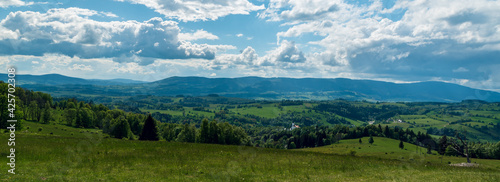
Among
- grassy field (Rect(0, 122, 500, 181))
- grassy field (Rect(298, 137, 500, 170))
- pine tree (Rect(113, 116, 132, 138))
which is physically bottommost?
grassy field (Rect(298, 137, 500, 170))

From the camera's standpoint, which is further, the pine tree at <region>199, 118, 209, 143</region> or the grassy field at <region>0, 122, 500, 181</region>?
the pine tree at <region>199, 118, 209, 143</region>

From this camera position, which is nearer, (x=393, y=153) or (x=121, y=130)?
(x=121, y=130)

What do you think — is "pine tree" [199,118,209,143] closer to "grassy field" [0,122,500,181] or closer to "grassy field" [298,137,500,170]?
"grassy field" [298,137,500,170]

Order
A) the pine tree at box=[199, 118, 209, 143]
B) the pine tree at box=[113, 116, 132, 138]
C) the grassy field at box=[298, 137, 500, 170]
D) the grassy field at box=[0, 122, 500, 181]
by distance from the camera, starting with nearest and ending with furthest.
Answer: the grassy field at box=[0, 122, 500, 181], the grassy field at box=[298, 137, 500, 170], the pine tree at box=[199, 118, 209, 143], the pine tree at box=[113, 116, 132, 138]

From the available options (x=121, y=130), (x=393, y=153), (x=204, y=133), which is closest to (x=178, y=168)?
(x=204, y=133)

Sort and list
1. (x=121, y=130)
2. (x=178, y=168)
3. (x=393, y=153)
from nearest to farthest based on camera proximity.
Answer: 1. (x=178, y=168)
2. (x=121, y=130)
3. (x=393, y=153)

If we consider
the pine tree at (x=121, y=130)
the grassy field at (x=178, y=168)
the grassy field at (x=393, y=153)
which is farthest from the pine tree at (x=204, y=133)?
the grassy field at (x=178, y=168)

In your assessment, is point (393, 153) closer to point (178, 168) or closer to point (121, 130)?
point (121, 130)

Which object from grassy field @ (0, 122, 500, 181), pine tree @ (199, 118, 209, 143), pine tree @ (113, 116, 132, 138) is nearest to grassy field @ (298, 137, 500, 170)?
pine tree @ (199, 118, 209, 143)

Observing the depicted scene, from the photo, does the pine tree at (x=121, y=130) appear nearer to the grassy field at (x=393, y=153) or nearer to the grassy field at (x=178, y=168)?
the grassy field at (x=178, y=168)

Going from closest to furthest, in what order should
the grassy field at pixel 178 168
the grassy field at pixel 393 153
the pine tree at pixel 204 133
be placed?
the grassy field at pixel 178 168 → the grassy field at pixel 393 153 → the pine tree at pixel 204 133

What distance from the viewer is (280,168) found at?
1063 inches

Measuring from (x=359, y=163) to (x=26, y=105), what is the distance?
16833 centimetres

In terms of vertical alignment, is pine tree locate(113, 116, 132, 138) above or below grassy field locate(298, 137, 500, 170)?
above
